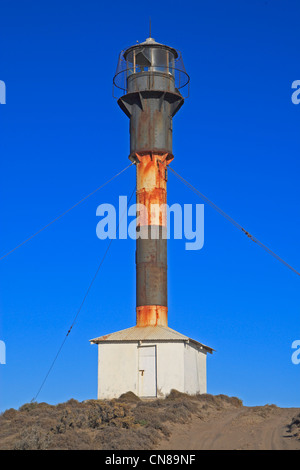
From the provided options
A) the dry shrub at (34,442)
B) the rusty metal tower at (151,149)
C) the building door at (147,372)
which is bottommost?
the dry shrub at (34,442)

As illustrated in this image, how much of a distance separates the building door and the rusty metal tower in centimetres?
242

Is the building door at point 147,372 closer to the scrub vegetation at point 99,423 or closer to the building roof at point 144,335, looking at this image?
the building roof at point 144,335

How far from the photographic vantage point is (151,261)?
38781mm

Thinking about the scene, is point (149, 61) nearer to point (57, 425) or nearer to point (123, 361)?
point (123, 361)

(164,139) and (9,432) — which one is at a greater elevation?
(164,139)

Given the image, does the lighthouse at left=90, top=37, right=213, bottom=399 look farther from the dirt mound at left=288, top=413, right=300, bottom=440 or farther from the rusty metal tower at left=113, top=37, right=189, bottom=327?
the dirt mound at left=288, top=413, right=300, bottom=440

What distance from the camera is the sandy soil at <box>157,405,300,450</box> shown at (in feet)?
75.8

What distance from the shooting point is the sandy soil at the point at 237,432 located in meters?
23.1

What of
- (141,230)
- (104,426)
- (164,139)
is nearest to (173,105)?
(164,139)

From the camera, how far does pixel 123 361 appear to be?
3647cm

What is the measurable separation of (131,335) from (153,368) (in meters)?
2.38

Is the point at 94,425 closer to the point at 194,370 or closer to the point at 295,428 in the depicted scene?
the point at 295,428

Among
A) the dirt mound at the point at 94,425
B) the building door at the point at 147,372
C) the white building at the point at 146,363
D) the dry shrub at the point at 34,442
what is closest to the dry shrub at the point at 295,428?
the dirt mound at the point at 94,425
